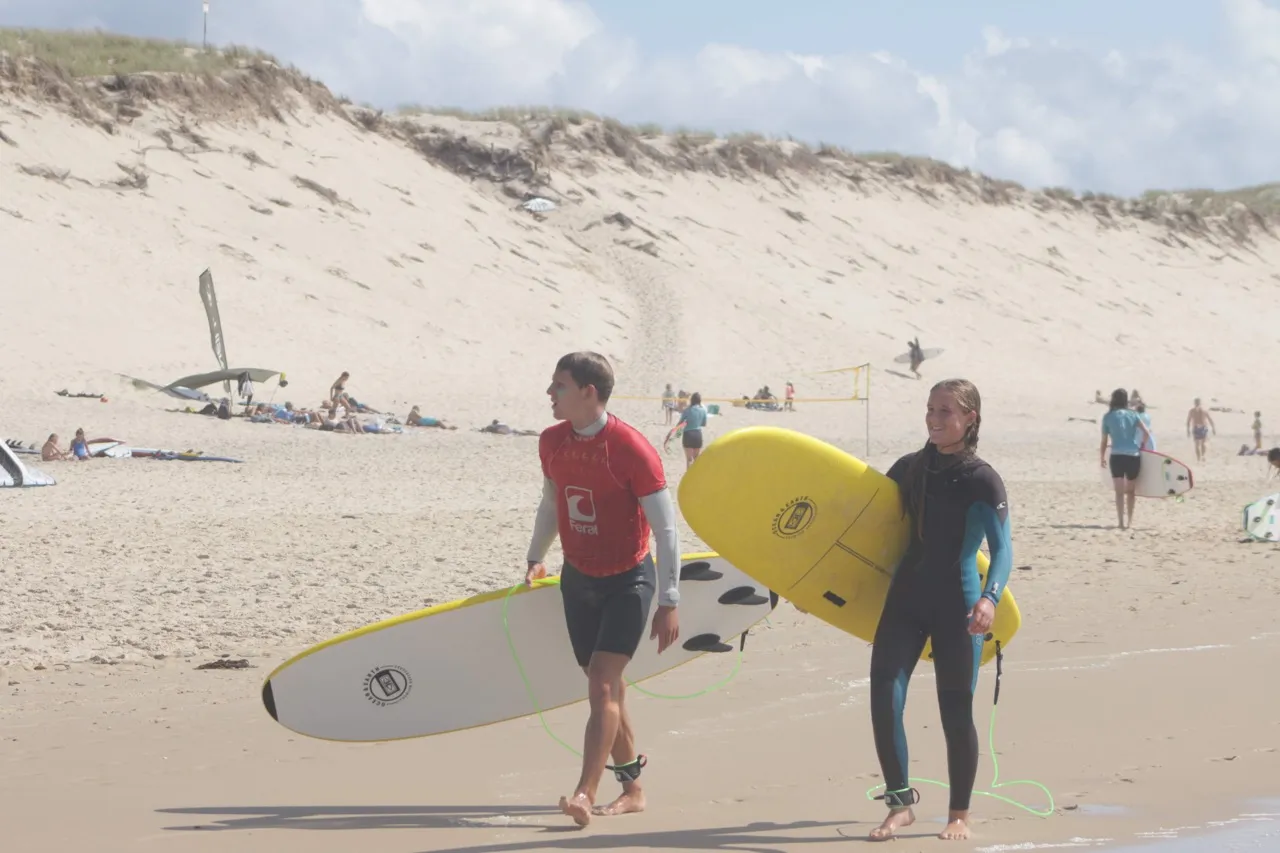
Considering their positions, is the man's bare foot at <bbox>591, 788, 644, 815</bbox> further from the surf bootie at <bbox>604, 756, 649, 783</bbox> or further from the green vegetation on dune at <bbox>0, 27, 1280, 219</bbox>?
the green vegetation on dune at <bbox>0, 27, 1280, 219</bbox>

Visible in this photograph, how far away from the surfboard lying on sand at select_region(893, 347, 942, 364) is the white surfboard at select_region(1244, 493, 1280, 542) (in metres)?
20.2

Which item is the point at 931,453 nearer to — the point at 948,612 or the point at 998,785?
the point at 948,612

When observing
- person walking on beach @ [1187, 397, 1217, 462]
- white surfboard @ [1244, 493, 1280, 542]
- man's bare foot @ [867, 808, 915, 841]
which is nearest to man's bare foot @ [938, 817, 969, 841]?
man's bare foot @ [867, 808, 915, 841]

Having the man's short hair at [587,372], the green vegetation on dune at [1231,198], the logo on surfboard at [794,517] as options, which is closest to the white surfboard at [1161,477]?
the logo on surfboard at [794,517]

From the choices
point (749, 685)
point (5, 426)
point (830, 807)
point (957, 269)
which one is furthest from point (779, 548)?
point (957, 269)

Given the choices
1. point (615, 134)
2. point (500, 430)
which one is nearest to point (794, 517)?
point (500, 430)

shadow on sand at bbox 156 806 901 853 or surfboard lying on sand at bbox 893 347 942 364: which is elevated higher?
surfboard lying on sand at bbox 893 347 942 364

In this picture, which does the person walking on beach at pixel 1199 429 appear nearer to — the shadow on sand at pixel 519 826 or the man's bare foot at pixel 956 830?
the man's bare foot at pixel 956 830

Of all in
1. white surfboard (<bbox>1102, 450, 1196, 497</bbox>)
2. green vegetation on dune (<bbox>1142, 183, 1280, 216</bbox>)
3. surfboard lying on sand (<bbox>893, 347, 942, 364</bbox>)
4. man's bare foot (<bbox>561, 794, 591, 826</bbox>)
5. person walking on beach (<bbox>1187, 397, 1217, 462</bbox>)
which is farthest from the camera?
green vegetation on dune (<bbox>1142, 183, 1280, 216</bbox>)

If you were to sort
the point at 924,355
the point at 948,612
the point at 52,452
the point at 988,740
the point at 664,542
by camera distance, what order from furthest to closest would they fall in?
1. the point at 924,355
2. the point at 52,452
3. the point at 988,740
4. the point at 664,542
5. the point at 948,612

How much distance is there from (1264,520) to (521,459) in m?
9.21

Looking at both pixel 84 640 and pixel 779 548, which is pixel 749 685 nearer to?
pixel 779 548

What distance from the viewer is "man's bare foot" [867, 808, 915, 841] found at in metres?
3.83

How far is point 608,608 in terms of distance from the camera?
4109 mm
